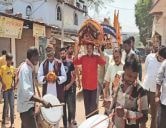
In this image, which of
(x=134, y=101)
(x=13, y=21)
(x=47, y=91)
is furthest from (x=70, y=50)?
(x=13, y=21)

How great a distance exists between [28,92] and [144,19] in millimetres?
64781

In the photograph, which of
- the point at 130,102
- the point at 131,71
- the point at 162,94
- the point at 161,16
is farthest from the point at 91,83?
the point at 161,16

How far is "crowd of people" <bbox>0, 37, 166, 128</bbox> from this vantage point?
4793mm

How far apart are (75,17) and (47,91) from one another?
37.1m

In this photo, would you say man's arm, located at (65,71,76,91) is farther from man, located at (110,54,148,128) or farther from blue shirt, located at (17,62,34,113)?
man, located at (110,54,148,128)

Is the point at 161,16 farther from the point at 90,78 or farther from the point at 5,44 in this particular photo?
the point at 90,78

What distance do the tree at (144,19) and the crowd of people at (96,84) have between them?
190 ft

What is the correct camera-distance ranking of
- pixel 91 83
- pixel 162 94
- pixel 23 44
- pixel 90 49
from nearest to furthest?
pixel 162 94 → pixel 91 83 → pixel 90 49 → pixel 23 44

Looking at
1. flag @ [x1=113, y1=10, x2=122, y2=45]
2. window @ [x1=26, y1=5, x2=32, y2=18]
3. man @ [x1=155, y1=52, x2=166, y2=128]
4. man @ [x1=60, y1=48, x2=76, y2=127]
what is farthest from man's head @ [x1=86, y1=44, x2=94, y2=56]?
window @ [x1=26, y1=5, x2=32, y2=18]

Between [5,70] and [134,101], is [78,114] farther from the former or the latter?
[134,101]

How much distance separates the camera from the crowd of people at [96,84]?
479cm

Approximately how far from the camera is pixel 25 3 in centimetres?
3850

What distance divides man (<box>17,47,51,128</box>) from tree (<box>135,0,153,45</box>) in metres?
62.5

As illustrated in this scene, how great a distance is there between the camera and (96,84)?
8.72 meters
